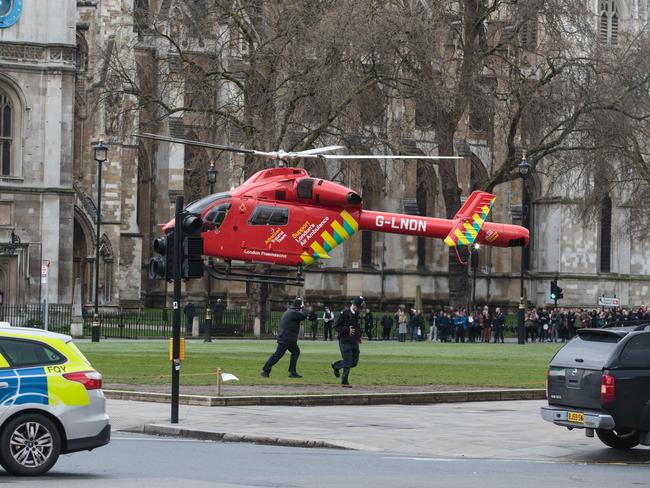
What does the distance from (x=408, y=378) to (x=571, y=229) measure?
186 feet

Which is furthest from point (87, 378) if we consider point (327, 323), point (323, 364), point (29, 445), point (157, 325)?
point (327, 323)

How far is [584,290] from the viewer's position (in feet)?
290

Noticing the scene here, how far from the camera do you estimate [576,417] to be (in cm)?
2000

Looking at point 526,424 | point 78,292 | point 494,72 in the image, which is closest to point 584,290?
point 494,72

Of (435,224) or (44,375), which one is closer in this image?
(44,375)

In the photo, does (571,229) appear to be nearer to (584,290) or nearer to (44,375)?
(584,290)

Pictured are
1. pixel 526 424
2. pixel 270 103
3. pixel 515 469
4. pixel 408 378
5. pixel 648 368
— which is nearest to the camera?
pixel 515 469

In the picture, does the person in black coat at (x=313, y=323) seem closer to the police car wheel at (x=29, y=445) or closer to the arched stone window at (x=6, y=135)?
the arched stone window at (x=6, y=135)

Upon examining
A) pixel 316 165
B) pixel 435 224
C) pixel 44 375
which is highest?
pixel 316 165

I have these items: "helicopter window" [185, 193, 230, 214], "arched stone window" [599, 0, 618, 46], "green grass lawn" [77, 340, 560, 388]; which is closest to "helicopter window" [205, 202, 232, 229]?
"helicopter window" [185, 193, 230, 214]

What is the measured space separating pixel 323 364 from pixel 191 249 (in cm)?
1466

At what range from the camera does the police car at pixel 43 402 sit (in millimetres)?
16344

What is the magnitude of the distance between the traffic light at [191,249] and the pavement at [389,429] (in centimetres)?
220

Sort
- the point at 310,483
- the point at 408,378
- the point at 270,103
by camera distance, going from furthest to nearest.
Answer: the point at 270,103, the point at 408,378, the point at 310,483
